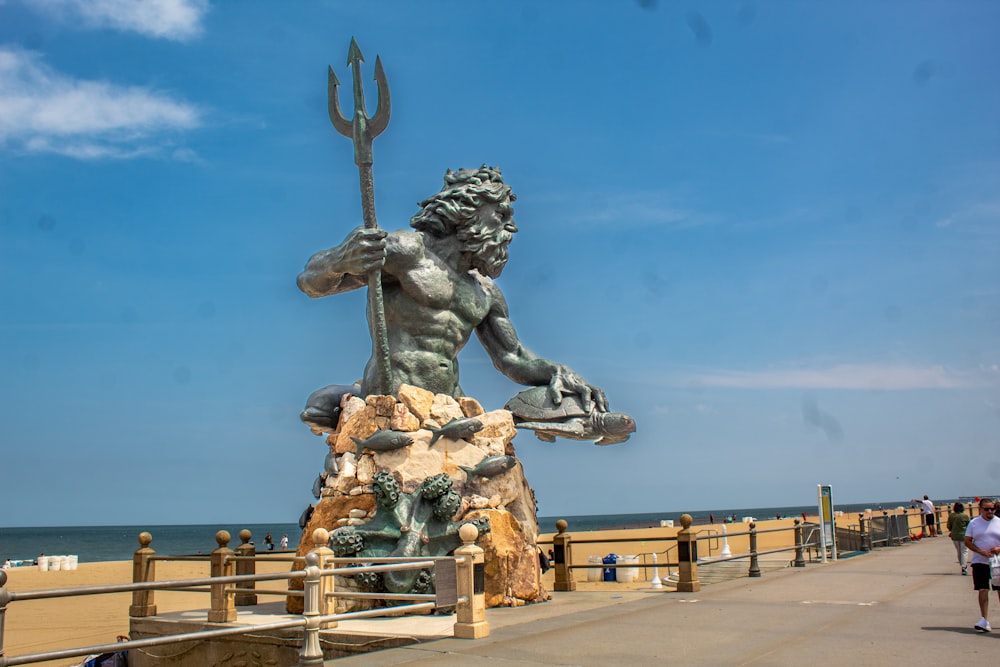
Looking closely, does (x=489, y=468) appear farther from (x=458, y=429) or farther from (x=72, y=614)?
(x=72, y=614)

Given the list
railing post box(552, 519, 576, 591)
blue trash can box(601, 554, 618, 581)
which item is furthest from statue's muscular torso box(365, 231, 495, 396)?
blue trash can box(601, 554, 618, 581)

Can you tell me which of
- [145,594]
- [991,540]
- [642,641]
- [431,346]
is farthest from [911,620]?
[145,594]

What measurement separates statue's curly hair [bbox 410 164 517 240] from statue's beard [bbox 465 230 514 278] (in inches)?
8.8

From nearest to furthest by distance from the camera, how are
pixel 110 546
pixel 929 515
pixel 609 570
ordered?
pixel 609 570 < pixel 929 515 < pixel 110 546

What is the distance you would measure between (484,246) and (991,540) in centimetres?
547

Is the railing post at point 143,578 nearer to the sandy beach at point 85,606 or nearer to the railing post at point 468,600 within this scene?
the sandy beach at point 85,606

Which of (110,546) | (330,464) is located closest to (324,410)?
(330,464)

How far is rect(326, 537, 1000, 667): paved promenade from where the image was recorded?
19.0ft

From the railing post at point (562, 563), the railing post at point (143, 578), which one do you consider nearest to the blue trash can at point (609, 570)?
the railing post at point (562, 563)

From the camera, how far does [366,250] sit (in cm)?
798

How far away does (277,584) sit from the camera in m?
12.7

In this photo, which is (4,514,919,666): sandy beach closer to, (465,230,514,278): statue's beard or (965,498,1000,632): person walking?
(465,230,514,278): statue's beard

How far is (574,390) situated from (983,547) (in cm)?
434

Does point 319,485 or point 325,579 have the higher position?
point 319,485
